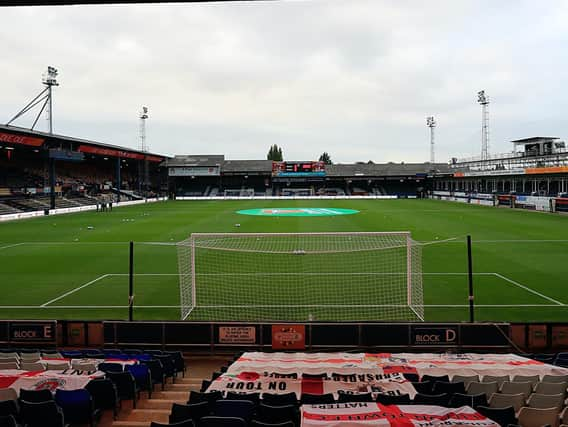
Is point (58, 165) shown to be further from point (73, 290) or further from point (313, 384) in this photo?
point (313, 384)

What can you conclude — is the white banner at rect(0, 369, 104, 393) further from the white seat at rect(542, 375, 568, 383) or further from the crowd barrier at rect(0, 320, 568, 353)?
the white seat at rect(542, 375, 568, 383)

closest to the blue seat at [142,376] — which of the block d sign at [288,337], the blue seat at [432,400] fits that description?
the block d sign at [288,337]

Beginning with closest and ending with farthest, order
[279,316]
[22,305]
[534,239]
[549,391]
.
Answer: [549,391], [279,316], [22,305], [534,239]

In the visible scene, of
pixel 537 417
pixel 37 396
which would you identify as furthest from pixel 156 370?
pixel 537 417

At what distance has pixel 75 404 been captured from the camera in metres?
6.19

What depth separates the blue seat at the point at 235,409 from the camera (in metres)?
5.32

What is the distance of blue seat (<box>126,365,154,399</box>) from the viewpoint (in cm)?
741

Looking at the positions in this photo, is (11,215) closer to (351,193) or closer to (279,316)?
(279,316)

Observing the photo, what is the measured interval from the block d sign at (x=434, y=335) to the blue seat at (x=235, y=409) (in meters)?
5.98

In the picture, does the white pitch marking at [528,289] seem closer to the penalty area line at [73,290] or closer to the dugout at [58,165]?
the penalty area line at [73,290]

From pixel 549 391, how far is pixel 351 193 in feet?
285

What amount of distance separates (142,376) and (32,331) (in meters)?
4.91

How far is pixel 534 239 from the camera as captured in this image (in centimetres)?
2738

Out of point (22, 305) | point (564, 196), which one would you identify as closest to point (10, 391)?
point (22, 305)
